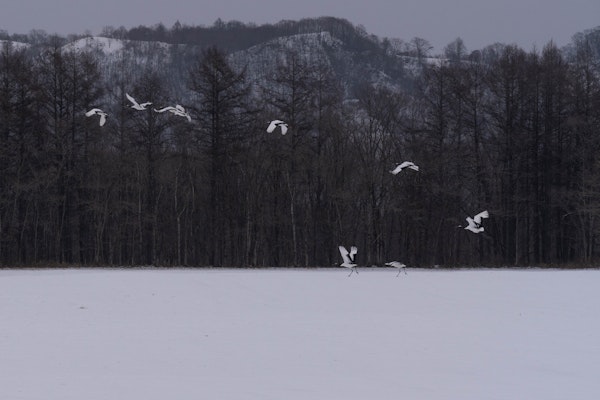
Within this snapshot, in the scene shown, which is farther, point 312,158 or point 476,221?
point 312,158

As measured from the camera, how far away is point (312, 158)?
48.0m
